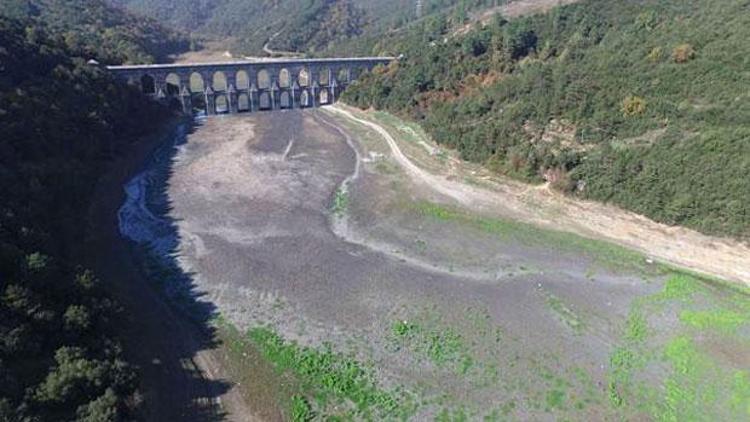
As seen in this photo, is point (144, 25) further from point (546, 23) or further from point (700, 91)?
point (700, 91)

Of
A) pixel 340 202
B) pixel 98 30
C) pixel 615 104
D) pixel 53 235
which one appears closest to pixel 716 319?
pixel 615 104

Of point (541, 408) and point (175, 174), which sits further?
point (175, 174)

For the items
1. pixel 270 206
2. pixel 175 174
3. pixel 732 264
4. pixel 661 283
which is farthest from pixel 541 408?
pixel 175 174

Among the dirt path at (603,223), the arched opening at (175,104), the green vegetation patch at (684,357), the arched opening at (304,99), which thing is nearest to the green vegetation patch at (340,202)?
the dirt path at (603,223)

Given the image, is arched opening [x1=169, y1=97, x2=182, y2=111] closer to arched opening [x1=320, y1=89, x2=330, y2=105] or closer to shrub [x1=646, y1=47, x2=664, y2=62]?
arched opening [x1=320, y1=89, x2=330, y2=105]

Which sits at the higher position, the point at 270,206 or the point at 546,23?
the point at 546,23

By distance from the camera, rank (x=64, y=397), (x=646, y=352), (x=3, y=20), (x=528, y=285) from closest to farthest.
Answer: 1. (x=64, y=397)
2. (x=646, y=352)
3. (x=528, y=285)
4. (x=3, y=20)

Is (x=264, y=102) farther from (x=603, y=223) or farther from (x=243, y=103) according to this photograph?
(x=603, y=223)
